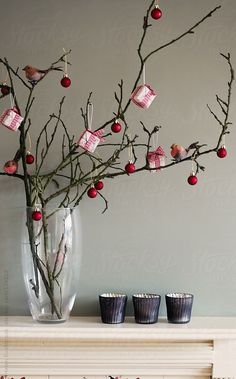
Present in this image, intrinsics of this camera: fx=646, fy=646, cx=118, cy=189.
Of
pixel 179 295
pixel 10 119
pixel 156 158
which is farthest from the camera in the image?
pixel 179 295

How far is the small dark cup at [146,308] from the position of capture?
2078 millimetres

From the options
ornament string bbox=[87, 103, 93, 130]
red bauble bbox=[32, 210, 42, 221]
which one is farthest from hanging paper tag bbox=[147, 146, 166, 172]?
red bauble bbox=[32, 210, 42, 221]

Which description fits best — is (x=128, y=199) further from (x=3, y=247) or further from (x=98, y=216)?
(x=3, y=247)

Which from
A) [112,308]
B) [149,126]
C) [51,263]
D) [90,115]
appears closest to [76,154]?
[90,115]

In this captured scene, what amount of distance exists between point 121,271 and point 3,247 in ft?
1.35

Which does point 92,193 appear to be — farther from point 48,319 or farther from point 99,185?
point 48,319

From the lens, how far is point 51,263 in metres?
2.04

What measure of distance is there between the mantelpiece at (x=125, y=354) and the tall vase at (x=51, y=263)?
0.19ft

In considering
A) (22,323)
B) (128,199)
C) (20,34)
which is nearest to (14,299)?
(22,323)

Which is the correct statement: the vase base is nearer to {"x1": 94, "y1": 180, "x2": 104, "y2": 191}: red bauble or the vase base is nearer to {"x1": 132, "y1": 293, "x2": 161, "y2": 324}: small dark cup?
{"x1": 132, "y1": 293, "x2": 161, "y2": 324}: small dark cup

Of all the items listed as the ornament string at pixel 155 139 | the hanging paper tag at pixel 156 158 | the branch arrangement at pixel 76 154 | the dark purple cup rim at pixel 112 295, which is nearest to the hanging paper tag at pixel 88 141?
the branch arrangement at pixel 76 154

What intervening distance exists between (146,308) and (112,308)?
0.11 m

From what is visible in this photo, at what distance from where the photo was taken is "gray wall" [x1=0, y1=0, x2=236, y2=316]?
7.32 ft

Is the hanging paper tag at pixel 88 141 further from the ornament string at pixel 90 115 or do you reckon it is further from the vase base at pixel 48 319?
the vase base at pixel 48 319
